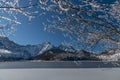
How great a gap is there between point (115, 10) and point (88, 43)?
0.29 meters

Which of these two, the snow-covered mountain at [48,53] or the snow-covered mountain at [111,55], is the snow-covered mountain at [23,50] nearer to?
the snow-covered mountain at [48,53]

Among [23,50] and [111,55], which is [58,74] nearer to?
[23,50]

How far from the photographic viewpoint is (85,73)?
4016mm

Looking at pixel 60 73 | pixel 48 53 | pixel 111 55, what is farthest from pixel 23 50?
pixel 60 73

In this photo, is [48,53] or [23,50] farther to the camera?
[48,53]

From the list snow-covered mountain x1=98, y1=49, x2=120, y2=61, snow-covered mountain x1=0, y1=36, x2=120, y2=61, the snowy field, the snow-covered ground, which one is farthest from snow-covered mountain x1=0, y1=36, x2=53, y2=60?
the snow-covered ground

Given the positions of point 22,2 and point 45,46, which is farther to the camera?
point 45,46

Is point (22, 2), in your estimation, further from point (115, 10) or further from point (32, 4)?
point (115, 10)

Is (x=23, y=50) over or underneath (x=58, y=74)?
over

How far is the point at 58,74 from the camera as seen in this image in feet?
13.3

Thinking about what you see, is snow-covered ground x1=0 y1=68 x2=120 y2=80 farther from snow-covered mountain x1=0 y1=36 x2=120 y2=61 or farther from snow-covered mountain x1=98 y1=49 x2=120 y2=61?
snow-covered mountain x1=98 y1=49 x2=120 y2=61

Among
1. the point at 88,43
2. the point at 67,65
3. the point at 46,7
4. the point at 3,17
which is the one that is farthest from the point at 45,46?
the point at 3,17

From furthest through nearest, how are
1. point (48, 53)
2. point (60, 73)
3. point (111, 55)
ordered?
point (60, 73) < point (48, 53) < point (111, 55)

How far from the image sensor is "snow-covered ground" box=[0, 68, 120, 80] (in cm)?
382
